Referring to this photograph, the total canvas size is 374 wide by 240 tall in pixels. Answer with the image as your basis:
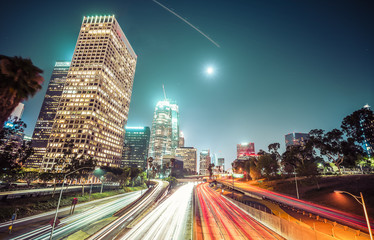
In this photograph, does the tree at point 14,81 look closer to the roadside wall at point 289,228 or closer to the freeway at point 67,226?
the freeway at point 67,226

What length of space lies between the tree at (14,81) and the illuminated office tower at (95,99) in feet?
415

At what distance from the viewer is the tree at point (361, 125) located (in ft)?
139

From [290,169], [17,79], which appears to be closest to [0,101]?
[17,79]

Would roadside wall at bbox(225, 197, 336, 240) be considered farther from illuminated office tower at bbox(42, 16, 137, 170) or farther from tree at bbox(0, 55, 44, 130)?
illuminated office tower at bbox(42, 16, 137, 170)

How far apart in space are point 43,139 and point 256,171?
221077 millimetres

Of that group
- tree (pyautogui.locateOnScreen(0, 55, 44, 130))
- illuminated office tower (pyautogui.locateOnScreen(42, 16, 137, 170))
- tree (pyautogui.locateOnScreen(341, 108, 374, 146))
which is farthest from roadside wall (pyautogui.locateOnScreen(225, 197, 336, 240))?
illuminated office tower (pyautogui.locateOnScreen(42, 16, 137, 170))

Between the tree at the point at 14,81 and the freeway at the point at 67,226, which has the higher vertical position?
the tree at the point at 14,81

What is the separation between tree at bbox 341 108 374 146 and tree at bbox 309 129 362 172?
36.6 ft

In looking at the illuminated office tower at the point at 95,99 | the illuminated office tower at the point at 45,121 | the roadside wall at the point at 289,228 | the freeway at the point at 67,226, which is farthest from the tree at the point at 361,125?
the illuminated office tower at the point at 45,121

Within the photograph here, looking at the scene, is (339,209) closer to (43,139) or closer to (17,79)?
(17,79)

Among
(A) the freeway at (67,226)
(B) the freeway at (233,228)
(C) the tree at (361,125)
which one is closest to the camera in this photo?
(A) the freeway at (67,226)

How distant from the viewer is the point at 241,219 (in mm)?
32188

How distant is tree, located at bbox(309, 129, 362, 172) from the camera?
5803 cm

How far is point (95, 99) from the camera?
440ft
